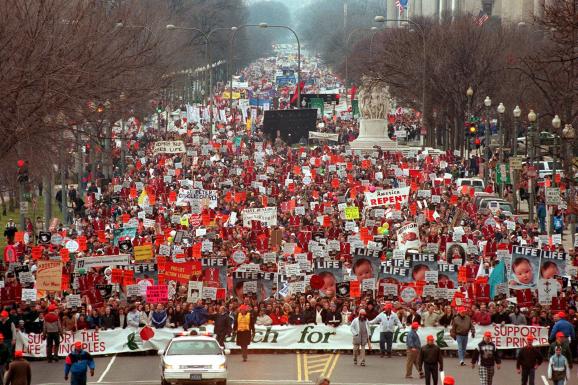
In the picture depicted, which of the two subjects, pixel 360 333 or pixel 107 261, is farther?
pixel 107 261

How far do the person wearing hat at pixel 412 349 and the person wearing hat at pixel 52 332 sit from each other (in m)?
5.99

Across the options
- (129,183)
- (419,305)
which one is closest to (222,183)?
(129,183)

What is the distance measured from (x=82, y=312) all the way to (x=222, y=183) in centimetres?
2695

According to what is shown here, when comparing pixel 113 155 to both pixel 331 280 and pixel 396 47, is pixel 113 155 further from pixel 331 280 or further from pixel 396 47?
pixel 331 280

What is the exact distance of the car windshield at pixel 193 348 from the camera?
24.8 metres

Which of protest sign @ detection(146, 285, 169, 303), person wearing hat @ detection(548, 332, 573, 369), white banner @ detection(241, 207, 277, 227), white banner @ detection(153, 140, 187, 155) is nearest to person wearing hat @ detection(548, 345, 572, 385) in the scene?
person wearing hat @ detection(548, 332, 573, 369)

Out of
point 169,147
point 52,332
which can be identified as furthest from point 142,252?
point 169,147

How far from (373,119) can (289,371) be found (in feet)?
189

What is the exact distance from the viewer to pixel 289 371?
2706 centimetres

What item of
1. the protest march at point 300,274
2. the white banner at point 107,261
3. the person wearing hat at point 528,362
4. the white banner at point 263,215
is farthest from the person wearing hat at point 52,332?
the white banner at point 263,215

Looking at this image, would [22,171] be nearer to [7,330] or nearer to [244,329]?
[244,329]

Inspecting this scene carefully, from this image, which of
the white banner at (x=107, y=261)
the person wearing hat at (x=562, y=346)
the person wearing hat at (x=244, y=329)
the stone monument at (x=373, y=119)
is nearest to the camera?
the person wearing hat at (x=562, y=346)

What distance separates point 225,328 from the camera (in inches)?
1118

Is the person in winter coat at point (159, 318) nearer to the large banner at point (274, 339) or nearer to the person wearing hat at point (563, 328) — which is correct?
the large banner at point (274, 339)
